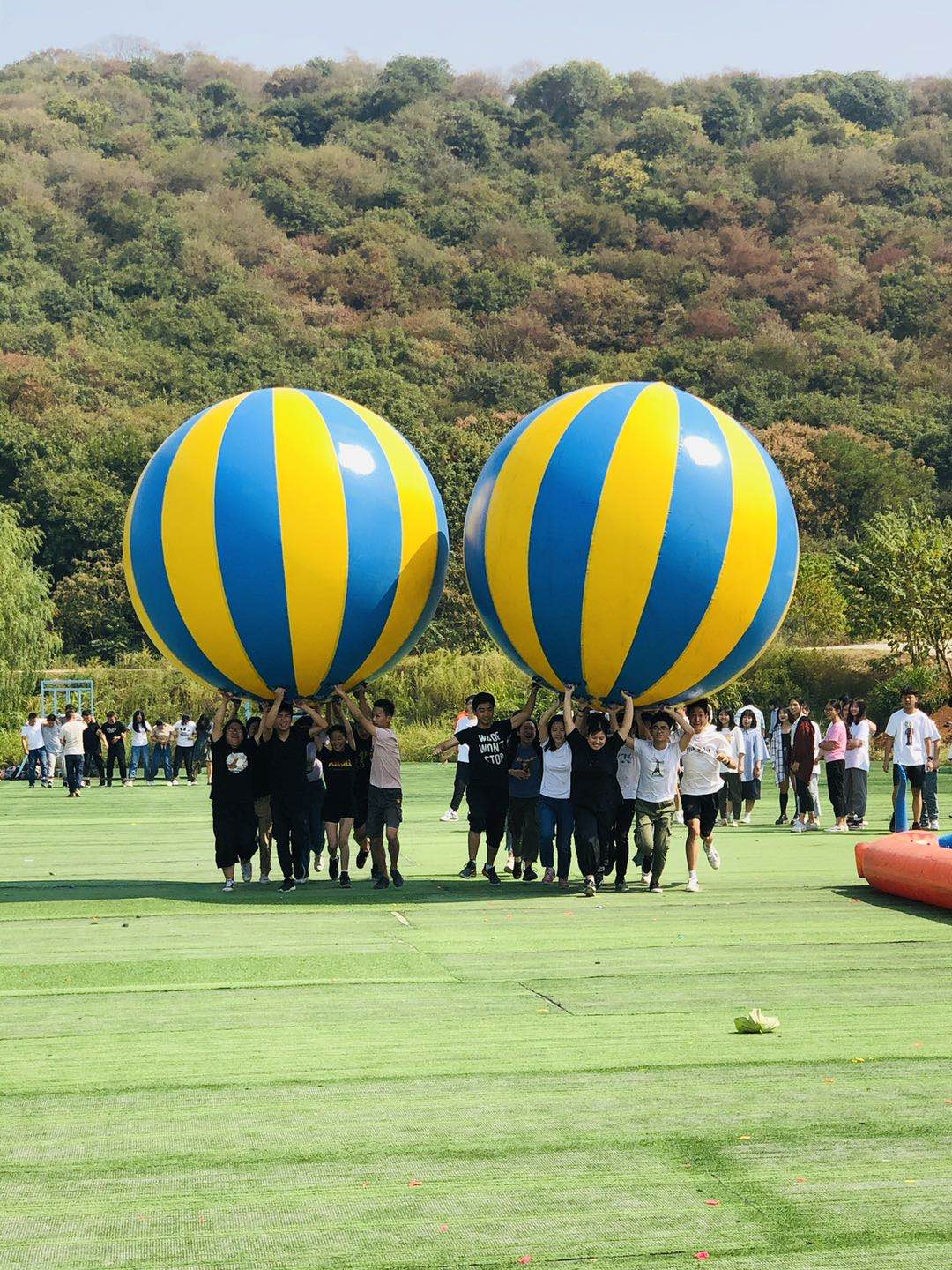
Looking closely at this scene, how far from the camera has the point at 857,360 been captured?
72062 mm

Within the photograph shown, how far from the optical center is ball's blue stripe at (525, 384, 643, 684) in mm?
10141

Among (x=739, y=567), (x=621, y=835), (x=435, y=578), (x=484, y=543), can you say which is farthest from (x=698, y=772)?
(x=484, y=543)

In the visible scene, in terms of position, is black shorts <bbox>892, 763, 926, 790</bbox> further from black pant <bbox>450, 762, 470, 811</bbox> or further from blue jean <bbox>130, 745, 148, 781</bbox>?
blue jean <bbox>130, 745, 148, 781</bbox>

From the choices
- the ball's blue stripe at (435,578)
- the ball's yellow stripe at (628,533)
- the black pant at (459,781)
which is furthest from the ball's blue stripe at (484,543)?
the black pant at (459,781)

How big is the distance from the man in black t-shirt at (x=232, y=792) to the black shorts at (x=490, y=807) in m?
1.69

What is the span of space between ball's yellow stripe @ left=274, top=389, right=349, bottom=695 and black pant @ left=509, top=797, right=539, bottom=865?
2.80 m

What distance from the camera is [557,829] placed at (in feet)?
40.3

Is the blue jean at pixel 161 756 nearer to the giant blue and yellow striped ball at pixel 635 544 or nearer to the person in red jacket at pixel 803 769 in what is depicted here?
the person in red jacket at pixel 803 769

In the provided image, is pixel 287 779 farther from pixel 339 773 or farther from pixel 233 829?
pixel 233 829

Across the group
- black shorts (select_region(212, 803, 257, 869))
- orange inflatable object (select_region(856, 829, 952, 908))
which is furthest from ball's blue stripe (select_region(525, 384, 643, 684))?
black shorts (select_region(212, 803, 257, 869))

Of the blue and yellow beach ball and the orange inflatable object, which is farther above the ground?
the blue and yellow beach ball

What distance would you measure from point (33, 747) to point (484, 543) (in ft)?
64.8

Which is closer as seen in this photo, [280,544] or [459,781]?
[280,544]

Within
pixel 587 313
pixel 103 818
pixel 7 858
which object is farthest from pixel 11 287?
pixel 7 858
